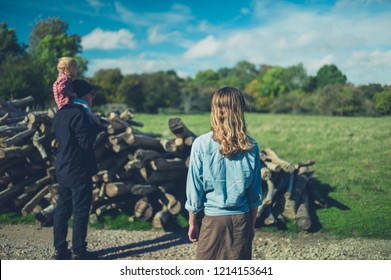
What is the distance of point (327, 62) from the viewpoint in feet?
23.2

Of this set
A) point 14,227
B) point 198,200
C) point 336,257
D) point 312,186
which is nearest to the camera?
point 198,200

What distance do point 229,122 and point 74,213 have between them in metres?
2.57

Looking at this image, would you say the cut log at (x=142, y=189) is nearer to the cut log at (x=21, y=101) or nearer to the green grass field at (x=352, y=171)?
the green grass field at (x=352, y=171)

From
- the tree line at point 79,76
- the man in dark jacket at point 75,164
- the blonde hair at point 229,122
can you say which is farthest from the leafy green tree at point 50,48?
the blonde hair at point 229,122

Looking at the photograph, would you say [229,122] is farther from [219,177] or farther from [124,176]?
[124,176]

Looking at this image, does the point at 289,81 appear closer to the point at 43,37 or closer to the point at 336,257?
the point at 336,257

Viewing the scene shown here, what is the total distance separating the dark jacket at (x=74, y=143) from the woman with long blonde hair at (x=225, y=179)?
1784 mm

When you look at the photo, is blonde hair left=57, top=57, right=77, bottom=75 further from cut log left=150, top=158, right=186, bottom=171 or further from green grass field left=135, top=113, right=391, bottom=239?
green grass field left=135, top=113, right=391, bottom=239

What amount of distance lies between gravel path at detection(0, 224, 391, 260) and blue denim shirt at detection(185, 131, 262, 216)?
2.31 m

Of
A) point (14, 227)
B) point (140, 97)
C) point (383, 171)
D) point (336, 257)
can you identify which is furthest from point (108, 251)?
point (140, 97)

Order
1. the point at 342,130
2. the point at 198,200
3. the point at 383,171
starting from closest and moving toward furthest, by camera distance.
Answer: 1. the point at 198,200
2. the point at 383,171
3. the point at 342,130

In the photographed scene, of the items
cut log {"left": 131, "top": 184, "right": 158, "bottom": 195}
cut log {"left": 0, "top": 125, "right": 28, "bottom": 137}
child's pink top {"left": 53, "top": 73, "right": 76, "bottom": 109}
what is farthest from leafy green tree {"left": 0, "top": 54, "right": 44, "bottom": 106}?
child's pink top {"left": 53, "top": 73, "right": 76, "bottom": 109}

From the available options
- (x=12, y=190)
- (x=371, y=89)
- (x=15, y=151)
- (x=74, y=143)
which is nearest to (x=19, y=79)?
(x=15, y=151)

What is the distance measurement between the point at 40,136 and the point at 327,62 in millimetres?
5452
